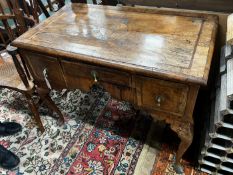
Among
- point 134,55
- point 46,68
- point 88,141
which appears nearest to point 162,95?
point 134,55

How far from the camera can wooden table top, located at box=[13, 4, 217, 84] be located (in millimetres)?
873

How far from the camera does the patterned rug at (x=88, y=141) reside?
136 cm

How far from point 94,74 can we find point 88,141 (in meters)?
0.66

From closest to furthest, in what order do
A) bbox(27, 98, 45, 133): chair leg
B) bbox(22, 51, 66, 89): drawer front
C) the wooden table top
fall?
1. the wooden table top
2. bbox(22, 51, 66, 89): drawer front
3. bbox(27, 98, 45, 133): chair leg

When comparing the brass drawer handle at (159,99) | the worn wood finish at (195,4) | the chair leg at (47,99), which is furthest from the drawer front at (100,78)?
the worn wood finish at (195,4)

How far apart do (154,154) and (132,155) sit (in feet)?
0.46

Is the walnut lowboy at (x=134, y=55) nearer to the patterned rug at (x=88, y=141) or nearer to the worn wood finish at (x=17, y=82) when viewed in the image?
the worn wood finish at (x=17, y=82)

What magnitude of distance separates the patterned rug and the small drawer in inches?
23.2

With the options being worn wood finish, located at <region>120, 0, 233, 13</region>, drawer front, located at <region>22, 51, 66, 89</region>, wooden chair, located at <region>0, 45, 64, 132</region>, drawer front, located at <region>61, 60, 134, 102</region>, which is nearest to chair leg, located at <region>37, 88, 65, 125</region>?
wooden chair, located at <region>0, 45, 64, 132</region>

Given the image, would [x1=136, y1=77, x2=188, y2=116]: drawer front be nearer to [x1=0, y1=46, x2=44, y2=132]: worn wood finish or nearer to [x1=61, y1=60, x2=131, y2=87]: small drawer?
[x1=61, y1=60, x2=131, y2=87]: small drawer

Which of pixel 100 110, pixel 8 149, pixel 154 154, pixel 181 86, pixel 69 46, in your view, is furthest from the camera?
pixel 100 110

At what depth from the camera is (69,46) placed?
104cm

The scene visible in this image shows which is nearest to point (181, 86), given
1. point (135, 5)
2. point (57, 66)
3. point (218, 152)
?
point (218, 152)

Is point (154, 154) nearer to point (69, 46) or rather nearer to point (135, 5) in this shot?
point (69, 46)
